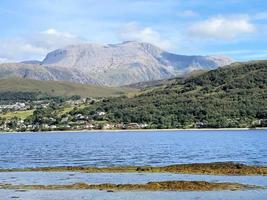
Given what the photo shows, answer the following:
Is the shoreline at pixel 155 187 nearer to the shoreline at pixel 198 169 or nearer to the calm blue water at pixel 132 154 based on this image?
the shoreline at pixel 198 169

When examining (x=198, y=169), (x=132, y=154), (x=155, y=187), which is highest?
(x=155, y=187)

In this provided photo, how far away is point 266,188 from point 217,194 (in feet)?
16.3

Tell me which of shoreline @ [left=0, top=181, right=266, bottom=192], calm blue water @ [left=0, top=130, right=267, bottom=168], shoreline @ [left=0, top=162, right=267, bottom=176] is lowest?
calm blue water @ [left=0, top=130, right=267, bottom=168]

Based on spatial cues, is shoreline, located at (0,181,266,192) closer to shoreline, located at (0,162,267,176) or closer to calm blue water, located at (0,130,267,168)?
shoreline, located at (0,162,267,176)

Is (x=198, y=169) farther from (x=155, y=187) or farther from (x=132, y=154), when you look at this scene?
(x=132, y=154)

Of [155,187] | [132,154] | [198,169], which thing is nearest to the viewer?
[155,187]

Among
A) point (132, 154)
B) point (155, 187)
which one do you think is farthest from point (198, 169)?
point (132, 154)

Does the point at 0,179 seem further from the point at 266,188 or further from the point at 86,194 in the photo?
the point at 266,188

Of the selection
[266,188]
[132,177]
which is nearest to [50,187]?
[132,177]

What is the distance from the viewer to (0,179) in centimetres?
5725

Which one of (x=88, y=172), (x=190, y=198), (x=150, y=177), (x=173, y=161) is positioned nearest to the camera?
(x=190, y=198)

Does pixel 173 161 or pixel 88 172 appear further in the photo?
pixel 173 161

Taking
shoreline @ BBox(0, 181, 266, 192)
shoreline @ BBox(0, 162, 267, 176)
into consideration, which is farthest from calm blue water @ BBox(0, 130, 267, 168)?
shoreline @ BBox(0, 181, 266, 192)

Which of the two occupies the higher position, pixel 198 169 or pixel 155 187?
pixel 155 187
